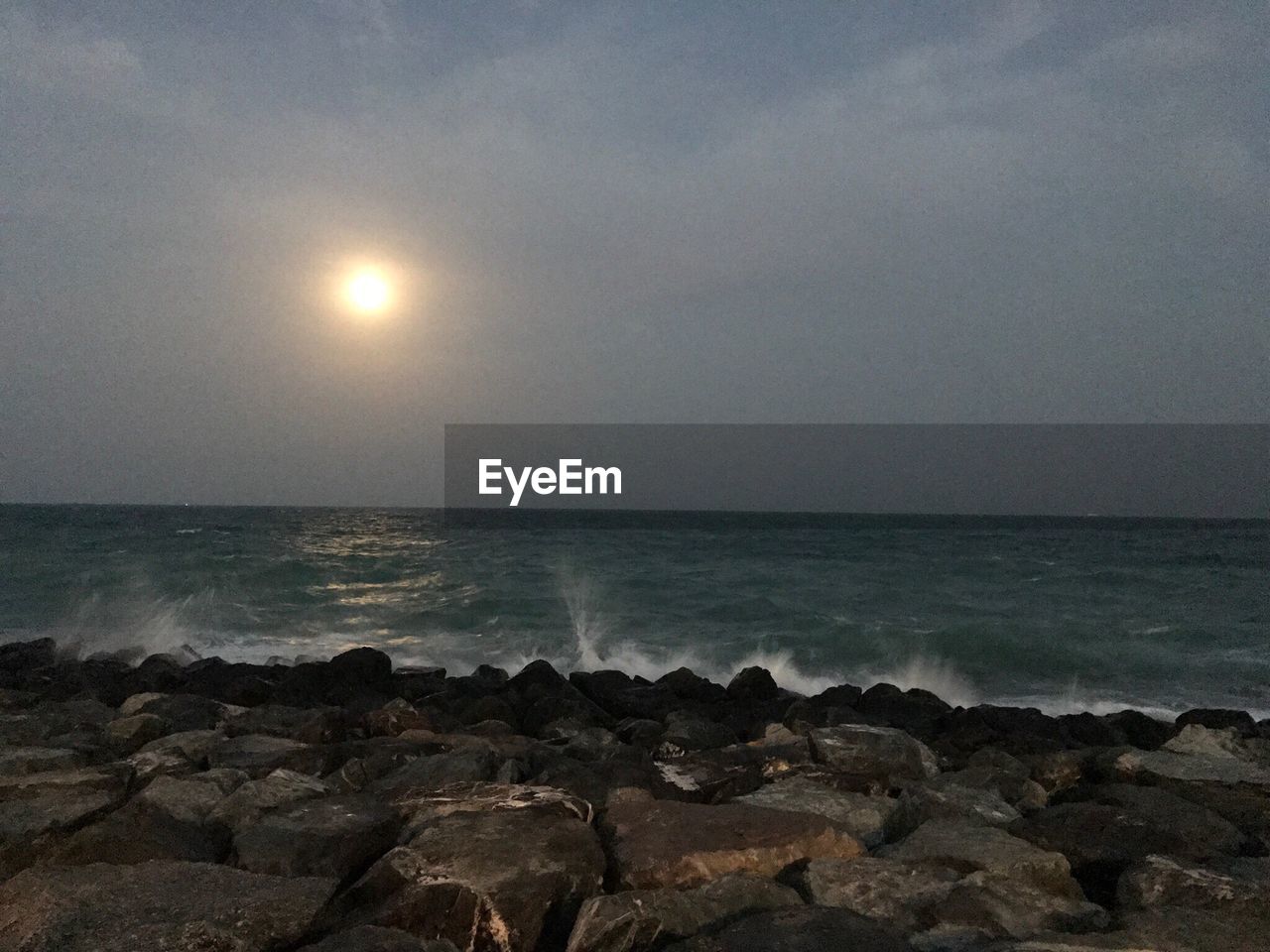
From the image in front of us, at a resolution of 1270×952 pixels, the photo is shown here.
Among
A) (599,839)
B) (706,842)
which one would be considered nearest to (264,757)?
(599,839)

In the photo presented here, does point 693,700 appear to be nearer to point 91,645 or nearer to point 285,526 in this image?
point 91,645

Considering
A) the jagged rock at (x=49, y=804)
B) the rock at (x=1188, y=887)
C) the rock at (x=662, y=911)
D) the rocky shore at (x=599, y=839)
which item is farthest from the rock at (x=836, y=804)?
the jagged rock at (x=49, y=804)

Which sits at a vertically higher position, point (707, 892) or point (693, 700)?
point (707, 892)

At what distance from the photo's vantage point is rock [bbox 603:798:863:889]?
3773mm

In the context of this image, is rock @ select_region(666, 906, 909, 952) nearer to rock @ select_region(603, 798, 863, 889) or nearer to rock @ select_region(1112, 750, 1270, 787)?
rock @ select_region(603, 798, 863, 889)

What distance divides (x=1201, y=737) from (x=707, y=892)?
18.2 ft

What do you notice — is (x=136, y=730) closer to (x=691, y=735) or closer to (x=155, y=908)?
(x=155, y=908)

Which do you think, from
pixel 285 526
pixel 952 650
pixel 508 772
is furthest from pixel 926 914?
pixel 285 526

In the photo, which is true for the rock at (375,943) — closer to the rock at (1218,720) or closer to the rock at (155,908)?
the rock at (155,908)

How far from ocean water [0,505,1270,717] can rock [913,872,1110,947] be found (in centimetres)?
950

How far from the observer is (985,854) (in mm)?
3918

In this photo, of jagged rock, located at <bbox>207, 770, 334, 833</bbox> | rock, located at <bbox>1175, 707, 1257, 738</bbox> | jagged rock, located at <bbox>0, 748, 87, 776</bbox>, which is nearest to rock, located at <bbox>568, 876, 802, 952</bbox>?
jagged rock, located at <bbox>207, 770, 334, 833</bbox>

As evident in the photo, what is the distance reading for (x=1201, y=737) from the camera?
6.93 meters

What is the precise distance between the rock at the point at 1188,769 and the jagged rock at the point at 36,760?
7.04 metres
